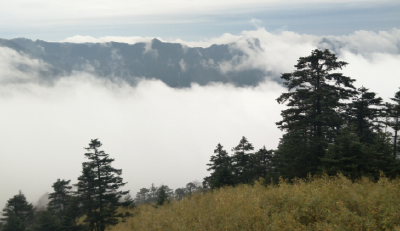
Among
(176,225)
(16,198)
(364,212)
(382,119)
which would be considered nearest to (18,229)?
(16,198)

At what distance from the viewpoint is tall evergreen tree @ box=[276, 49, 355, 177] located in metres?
15.6

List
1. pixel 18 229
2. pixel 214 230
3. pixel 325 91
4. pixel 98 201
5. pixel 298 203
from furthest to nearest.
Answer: pixel 18 229 < pixel 98 201 < pixel 325 91 < pixel 298 203 < pixel 214 230

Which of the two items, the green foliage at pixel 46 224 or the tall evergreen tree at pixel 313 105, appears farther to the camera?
the green foliage at pixel 46 224

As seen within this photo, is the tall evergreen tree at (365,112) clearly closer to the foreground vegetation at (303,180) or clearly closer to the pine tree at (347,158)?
the foreground vegetation at (303,180)

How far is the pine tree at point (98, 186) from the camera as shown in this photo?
21609 mm

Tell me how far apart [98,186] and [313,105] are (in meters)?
22.0

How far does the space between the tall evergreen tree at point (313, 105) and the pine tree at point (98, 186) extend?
17516mm

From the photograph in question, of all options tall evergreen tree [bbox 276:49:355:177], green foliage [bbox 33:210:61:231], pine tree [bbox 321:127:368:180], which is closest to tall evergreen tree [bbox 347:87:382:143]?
tall evergreen tree [bbox 276:49:355:177]

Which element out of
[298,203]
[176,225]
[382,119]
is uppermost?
[382,119]

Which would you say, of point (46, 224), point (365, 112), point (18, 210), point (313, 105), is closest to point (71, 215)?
point (46, 224)

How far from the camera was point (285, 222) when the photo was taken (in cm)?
586

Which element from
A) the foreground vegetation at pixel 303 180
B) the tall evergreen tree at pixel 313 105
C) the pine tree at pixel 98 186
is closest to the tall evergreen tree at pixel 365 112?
the foreground vegetation at pixel 303 180

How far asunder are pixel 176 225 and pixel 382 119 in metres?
25.2

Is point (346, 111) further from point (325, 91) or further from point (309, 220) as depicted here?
point (309, 220)
